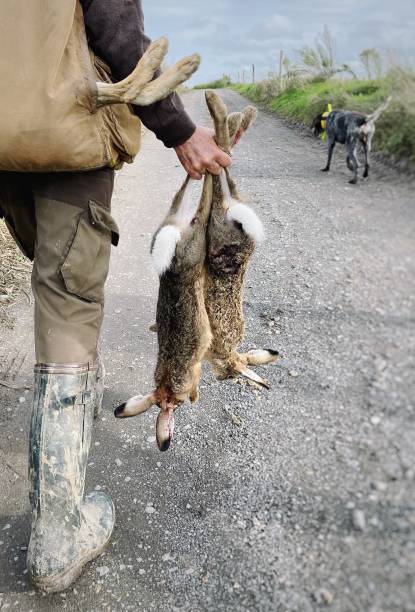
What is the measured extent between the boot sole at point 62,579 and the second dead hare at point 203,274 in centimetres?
62

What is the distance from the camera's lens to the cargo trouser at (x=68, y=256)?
196cm

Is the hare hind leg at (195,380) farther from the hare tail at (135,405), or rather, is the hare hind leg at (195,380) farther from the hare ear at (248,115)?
the hare ear at (248,115)

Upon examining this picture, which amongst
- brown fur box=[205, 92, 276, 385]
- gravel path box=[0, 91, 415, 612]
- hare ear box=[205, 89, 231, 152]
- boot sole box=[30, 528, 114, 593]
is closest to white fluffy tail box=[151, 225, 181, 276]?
brown fur box=[205, 92, 276, 385]

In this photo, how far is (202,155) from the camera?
6.35 feet

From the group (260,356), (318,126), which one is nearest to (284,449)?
(260,356)

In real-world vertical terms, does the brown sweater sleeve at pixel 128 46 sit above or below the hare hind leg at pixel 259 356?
above

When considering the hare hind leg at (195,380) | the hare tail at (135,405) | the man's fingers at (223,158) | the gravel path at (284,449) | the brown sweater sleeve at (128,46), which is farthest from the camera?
the hare tail at (135,405)

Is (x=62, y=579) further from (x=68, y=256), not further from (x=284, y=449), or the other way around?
(x=68, y=256)

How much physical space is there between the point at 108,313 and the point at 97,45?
8.73 feet

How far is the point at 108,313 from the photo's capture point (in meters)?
4.21

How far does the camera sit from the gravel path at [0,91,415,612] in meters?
0.98

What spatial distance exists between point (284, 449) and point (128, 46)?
1894 millimetres

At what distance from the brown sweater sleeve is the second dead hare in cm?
17

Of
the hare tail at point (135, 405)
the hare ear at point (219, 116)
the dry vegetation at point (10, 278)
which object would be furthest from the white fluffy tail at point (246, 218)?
the dry vegetation at point (10, 278)
